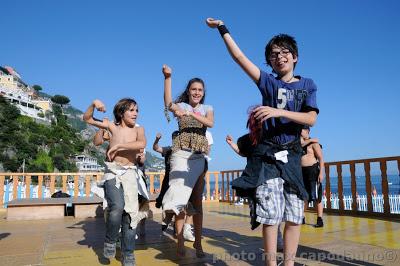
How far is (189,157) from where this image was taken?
2896 millimetres

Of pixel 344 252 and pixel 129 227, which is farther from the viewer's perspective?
pixel 344 252

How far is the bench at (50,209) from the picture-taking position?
6.46 meters

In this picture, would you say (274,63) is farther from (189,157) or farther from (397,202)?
(397,202)

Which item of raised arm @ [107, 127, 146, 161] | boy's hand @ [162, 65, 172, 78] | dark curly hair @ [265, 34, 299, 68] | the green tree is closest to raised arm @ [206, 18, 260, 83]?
dark curly hair @ [265, 34, 299, 68]

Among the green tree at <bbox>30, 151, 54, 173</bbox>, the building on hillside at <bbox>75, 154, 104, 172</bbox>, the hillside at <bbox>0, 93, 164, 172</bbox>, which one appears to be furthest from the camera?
the building on hillside at <bbox>75, 154, 104, 172</bbox>

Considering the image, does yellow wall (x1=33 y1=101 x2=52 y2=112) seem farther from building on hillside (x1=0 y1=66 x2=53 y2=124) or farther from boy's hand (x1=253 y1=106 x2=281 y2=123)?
boy's hand (x1=253 y1=106 x2=281 y2=123)

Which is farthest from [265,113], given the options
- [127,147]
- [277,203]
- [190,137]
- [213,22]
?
[127,147]

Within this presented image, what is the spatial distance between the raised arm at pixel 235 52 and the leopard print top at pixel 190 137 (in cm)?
114

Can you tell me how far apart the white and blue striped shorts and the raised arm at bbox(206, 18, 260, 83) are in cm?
62

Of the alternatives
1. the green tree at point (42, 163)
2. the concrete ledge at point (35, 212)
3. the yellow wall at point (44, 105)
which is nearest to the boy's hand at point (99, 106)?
the concrete ledge at point (35, 212)

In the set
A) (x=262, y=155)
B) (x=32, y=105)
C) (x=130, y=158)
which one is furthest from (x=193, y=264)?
(x=32, y=105)

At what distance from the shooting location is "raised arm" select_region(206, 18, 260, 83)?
1849mm

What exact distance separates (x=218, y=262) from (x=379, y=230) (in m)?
2.58

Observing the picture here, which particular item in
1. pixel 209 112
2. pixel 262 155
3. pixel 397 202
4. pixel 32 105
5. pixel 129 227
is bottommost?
pixel 397 202
